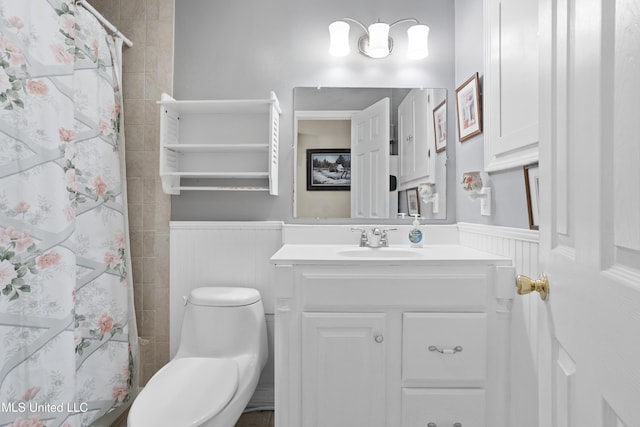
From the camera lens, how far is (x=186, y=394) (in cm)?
125

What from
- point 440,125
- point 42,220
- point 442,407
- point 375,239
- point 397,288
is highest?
point 440,125

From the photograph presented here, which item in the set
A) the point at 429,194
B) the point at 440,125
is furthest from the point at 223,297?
the point at 440,125

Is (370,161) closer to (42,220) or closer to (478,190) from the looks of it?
(478,190)

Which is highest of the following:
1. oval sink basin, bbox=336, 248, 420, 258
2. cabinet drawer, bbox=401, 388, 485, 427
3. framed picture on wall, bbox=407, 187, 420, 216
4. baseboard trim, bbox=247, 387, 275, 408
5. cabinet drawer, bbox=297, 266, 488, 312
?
framed picture on wall, bbox=407, 187, 420, 216

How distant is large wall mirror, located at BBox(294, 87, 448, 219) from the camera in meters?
1.89

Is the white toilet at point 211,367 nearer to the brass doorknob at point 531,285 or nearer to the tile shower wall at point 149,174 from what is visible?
the tile shower wall at point 149,174

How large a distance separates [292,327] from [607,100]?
46.0 inches

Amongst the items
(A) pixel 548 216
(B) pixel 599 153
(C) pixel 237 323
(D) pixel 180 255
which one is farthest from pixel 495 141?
(D) pixel 180 255

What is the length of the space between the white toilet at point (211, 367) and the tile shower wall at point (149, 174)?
35 centimetres

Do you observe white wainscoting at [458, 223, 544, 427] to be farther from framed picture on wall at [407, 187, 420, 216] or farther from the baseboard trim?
the baseboard trim

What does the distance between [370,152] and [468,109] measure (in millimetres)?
514

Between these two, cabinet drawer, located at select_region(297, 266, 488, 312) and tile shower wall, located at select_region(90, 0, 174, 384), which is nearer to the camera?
cabinet drawer, located at select_region(297, 266, 488, 312)

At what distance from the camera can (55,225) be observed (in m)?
1.21
